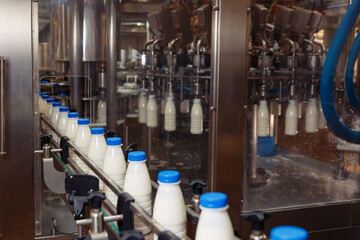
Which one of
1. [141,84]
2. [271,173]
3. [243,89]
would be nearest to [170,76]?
[141,84]

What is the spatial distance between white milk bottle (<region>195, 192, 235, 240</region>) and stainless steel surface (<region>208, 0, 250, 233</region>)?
43.7 inches

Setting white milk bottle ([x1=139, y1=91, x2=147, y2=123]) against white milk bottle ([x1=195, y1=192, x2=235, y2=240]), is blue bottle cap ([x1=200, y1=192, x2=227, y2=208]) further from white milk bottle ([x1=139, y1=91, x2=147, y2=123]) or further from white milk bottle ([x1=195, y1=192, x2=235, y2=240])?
white milk bottle ([x1=139, y1=91, x2=147, y2=123])

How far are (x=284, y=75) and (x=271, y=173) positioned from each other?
444 mm

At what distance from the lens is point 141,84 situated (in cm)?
217

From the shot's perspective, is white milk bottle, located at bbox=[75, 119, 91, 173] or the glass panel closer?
white milk bottle, located at bbox=[75, 119, 91, 173]

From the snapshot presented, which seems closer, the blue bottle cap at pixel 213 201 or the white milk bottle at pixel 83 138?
the blue bottle cap at pixel 213 201

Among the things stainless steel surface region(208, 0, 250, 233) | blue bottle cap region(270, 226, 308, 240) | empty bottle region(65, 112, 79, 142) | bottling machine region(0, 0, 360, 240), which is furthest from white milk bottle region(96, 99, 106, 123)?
blue bottle cap region(270, 226, 308, 240)

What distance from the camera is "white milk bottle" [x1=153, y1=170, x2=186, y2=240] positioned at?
836mm

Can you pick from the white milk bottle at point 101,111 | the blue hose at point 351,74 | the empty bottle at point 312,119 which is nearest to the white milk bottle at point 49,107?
the white milk bottle at point 101,111

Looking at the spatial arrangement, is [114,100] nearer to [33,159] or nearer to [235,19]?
[33,159]

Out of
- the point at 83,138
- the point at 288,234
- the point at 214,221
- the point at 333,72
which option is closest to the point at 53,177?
the point at 83,138

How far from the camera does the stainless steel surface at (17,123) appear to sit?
65.4 inches

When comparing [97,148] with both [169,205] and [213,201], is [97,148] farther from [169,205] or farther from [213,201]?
[213,201]

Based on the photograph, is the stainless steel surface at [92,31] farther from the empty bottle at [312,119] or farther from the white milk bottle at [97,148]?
the empty bottle at [312,119]
